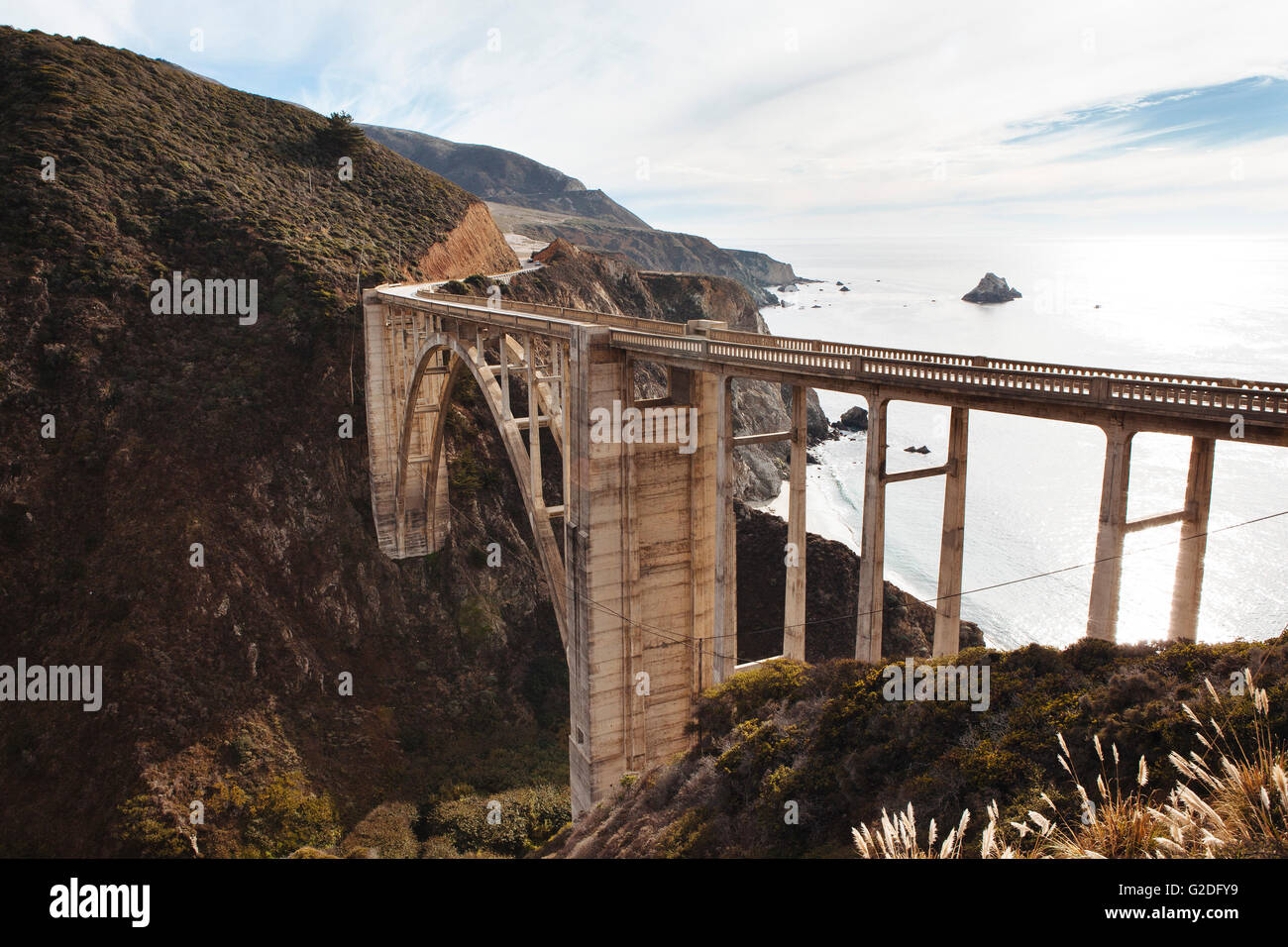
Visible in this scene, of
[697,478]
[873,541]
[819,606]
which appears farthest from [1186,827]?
[819,606]

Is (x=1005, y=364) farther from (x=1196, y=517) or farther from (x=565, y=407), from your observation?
(x=565, y=407)

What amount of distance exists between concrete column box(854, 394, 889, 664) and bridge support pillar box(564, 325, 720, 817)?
24.7ft

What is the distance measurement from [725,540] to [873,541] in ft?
17.4

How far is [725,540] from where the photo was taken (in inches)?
827

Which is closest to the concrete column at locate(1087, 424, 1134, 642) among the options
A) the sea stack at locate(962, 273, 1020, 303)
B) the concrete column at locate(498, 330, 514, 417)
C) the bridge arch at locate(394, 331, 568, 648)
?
the bridge arch at locate(394, 331, 568, 648)

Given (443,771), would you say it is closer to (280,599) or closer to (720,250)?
(280,599)

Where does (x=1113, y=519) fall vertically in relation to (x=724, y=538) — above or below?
above

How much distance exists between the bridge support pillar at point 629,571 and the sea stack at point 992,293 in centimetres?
11710

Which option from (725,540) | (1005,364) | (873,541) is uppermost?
(1005,364)

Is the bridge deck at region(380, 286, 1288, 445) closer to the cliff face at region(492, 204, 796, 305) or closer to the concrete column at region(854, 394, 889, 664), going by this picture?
the concrete column at region(854, 394, 889, 664)

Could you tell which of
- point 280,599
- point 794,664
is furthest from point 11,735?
point 794,664

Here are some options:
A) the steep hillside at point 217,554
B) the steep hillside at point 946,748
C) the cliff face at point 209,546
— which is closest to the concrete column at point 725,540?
the steep hillside at point 946,748

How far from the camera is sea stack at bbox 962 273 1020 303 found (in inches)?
5020
